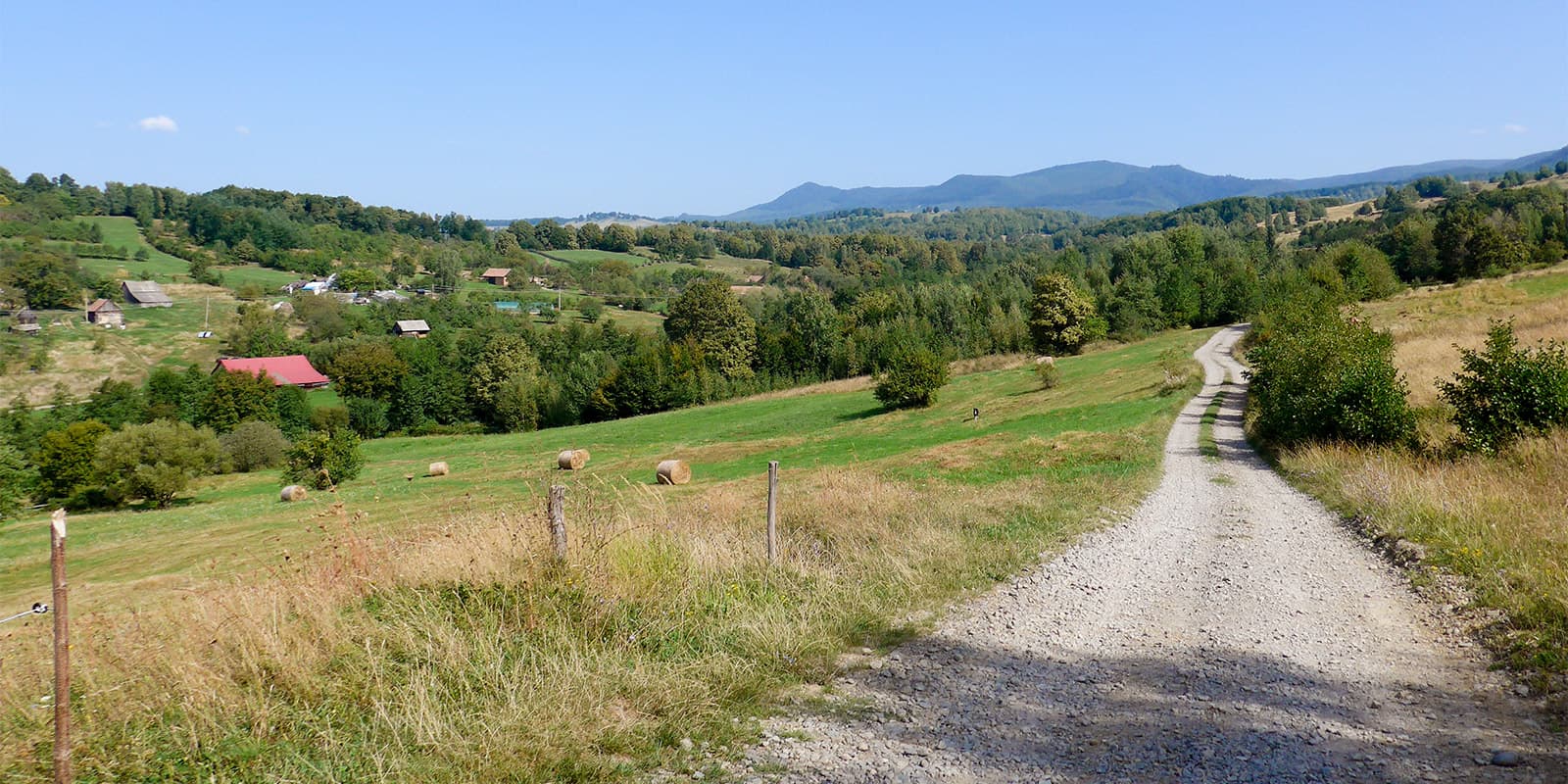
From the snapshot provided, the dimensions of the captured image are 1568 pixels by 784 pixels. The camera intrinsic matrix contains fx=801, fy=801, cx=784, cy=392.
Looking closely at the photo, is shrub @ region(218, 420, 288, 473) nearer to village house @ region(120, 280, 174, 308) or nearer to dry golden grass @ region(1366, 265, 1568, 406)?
dry golden grass @ region(1366, 265, 1568, 406)

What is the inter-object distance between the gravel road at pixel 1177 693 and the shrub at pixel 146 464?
4564 centimetres

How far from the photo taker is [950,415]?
45.6 m

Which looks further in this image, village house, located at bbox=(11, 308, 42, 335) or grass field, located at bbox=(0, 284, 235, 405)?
village house, located at bbox=(11, 308, 42, 335)

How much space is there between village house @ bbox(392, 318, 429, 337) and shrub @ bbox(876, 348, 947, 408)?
8214 cm

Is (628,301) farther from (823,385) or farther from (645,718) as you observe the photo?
(645,718)

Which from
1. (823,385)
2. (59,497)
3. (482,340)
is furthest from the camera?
(482,340)

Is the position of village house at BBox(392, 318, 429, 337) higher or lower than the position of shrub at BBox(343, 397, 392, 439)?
higher

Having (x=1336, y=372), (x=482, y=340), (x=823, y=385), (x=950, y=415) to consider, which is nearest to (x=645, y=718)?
(x=1336, y=372)

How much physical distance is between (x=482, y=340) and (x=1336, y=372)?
89357mm

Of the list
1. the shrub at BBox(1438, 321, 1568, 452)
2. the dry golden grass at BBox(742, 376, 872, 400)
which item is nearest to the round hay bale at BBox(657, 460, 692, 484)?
the shrub at BBox(1438, 321, 1568, 452)

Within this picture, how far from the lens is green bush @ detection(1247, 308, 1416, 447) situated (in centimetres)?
1983

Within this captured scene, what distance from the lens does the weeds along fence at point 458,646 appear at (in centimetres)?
530

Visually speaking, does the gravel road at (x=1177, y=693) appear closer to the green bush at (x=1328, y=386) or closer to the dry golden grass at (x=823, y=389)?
the green bush at (x=1328, y=386)

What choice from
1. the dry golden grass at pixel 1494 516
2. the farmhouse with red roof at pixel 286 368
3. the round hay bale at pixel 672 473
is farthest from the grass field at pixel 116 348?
the dry golden grass at pixel 1494 516
